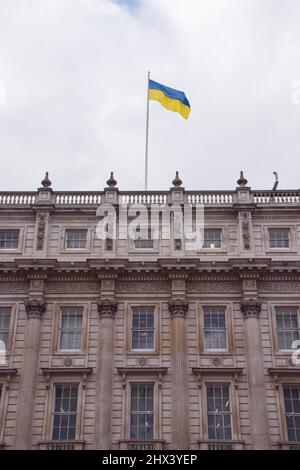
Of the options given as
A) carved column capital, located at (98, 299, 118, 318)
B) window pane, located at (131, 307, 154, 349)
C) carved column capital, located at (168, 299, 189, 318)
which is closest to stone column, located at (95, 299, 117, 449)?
carved column capital, located at (98, 299, 118, 318)

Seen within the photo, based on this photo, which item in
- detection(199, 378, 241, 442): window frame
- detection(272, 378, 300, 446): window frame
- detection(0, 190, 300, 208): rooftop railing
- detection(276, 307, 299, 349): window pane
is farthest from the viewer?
detection(0, 190, 300, 208): rooftop railing

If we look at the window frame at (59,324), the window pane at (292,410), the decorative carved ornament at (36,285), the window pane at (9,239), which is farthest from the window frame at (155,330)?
the window pane at (9,239)

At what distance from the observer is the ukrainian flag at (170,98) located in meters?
40.2

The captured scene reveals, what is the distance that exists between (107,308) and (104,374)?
352 centimetres

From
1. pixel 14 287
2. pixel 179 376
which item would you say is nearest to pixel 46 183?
pixel 14 287

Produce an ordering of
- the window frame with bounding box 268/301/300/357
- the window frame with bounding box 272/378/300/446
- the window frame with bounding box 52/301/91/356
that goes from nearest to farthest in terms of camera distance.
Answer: the window frame with bounding box 272/378/300/446 < the window frame with bounding box 268/301/300/357 < the window frame with bounding box 52/301/91/356

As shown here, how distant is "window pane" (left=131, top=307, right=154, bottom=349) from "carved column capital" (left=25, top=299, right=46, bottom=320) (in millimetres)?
4877

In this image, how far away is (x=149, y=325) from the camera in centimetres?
3328

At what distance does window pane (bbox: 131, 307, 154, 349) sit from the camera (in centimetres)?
3288

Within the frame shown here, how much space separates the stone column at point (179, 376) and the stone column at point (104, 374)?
314 cm

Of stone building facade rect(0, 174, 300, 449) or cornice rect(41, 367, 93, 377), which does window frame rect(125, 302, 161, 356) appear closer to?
stone building facade rect(0, 174, 300, 449)

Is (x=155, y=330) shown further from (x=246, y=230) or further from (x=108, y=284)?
(x=246, y=230)
